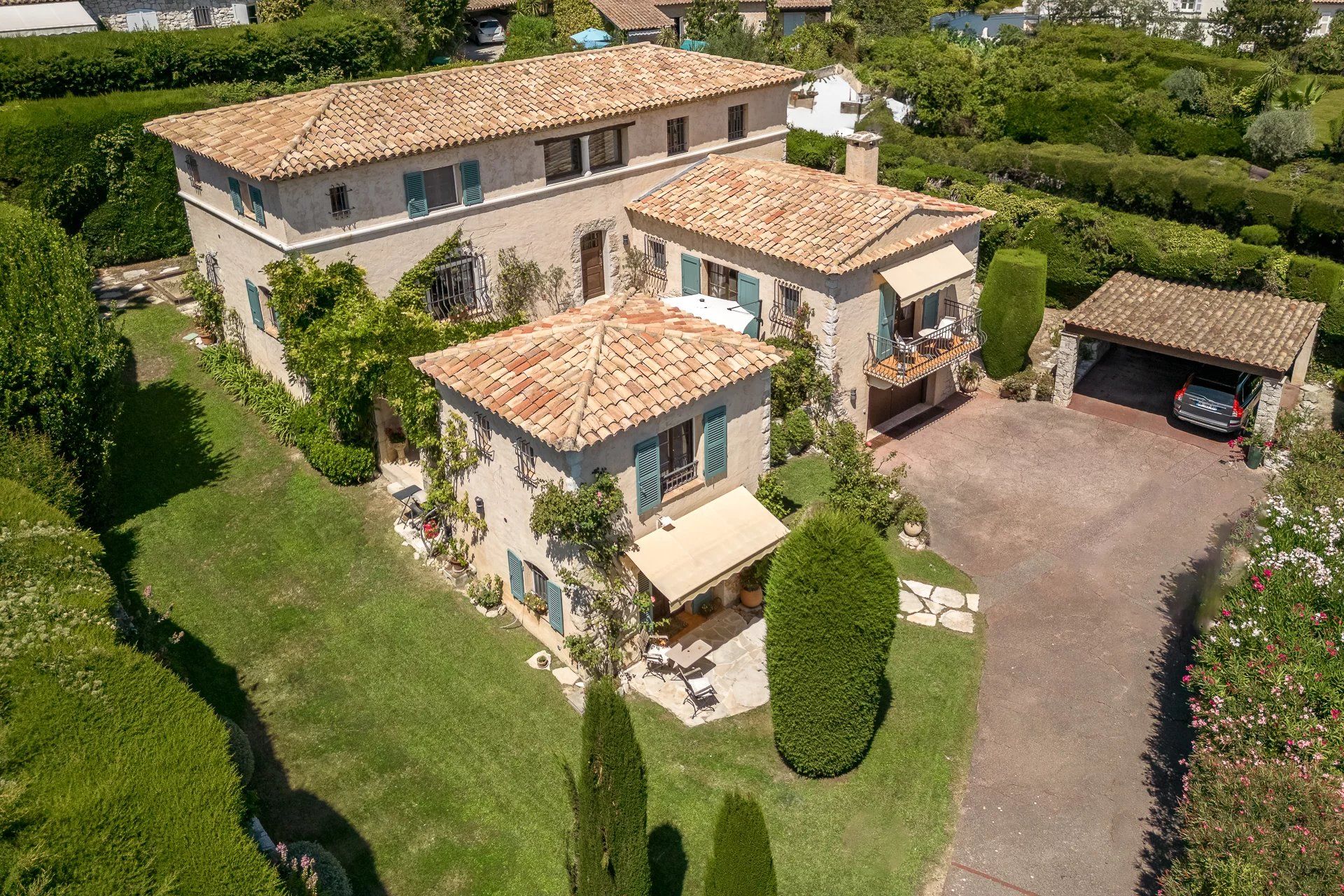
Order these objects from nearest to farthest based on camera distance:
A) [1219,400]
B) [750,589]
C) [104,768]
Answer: [104,768]
[750,589]
[1219,400]

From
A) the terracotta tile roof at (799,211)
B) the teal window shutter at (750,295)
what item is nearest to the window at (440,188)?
the terracotta tile roof at (799,211)

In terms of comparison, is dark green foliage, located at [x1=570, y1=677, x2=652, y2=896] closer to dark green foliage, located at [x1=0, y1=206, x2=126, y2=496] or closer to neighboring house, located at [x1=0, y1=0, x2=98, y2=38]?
Answer: dark green foliage, located at [x1=0, y1=206, x2=126, y2=496]

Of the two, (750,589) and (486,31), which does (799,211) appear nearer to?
(750,589)

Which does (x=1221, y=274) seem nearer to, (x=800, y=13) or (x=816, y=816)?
(x=816, y=816)

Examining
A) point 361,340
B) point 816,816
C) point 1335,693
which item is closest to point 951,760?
point 816,816

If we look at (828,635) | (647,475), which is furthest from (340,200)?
(828,635)

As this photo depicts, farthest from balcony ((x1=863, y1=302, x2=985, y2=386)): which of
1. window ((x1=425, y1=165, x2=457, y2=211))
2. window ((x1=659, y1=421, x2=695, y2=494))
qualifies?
window ((x1=425, y1=165, x2=457, y2=211))

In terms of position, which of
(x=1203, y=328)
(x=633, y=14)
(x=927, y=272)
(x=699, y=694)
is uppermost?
(x=633, y=14)
